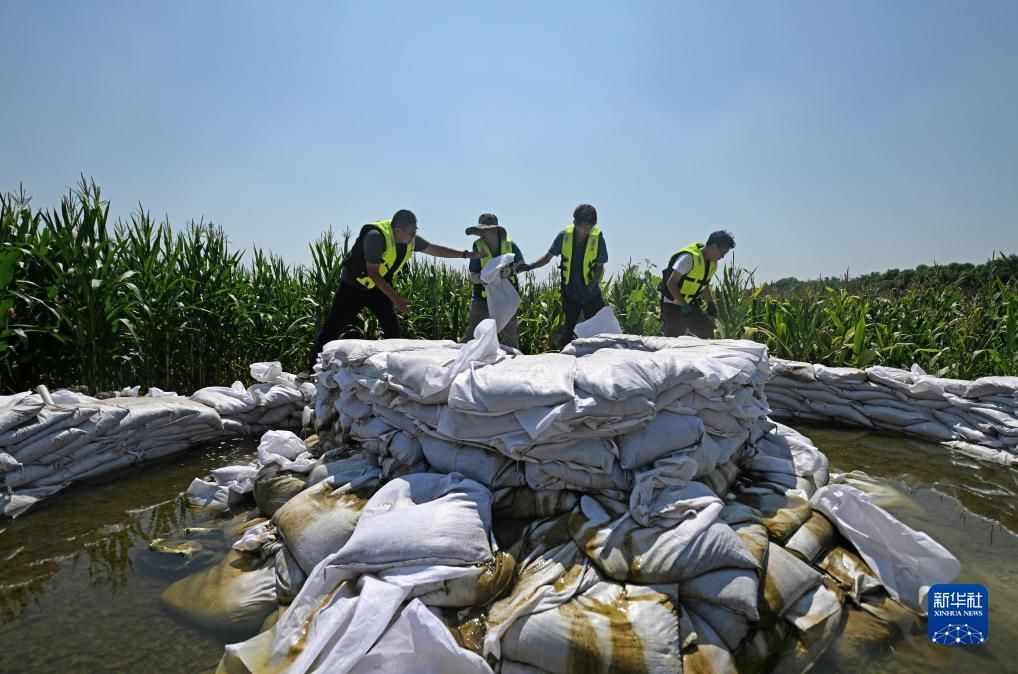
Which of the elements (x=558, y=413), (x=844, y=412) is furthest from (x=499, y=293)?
(x=844, y=412)

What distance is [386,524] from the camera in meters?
1.73

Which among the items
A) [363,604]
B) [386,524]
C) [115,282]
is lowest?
[363,604]

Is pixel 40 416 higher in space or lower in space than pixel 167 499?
higher

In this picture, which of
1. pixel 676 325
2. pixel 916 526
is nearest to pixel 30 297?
pixel 676 325

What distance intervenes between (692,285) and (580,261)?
996 mm

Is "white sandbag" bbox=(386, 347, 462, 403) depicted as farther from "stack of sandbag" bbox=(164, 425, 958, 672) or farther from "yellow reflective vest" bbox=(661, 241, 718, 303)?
"yellow reflective vest" bbox=(661, 241, 718, 303)

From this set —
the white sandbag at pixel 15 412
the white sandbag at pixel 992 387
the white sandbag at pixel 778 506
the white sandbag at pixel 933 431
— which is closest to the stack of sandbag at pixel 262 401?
the white sandbag at pixel 15 412

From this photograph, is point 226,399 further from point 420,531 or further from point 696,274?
point 696,274

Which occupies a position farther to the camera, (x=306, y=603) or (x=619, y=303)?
(x=619, y=303)

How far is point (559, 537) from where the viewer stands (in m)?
1.86

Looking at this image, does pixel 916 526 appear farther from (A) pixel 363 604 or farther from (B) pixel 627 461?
(A) pixel 363 604

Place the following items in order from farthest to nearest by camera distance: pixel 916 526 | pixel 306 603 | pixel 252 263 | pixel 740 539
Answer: pixel 252 263
pixel 916 526
pixel 740 539
pixel 306 603

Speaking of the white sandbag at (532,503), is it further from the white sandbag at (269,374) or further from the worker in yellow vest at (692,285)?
the worker in yellow vest at (692,285)

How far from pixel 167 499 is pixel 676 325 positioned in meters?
4.01
